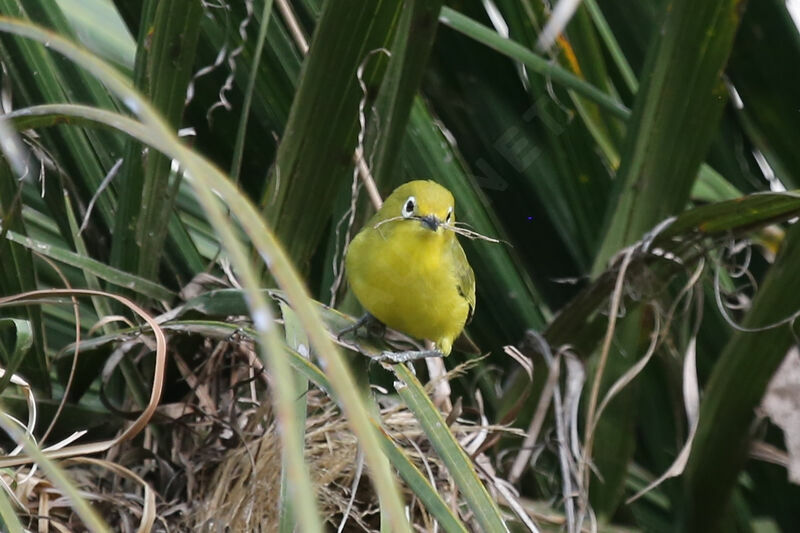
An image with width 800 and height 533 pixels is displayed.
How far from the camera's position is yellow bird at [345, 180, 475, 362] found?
1910 millimetres

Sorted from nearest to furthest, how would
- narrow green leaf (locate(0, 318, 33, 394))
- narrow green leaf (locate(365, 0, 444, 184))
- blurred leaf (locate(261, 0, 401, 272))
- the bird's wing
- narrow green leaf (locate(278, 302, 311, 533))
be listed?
1. narrow green leaf (locate(278, 302, 311, 533))
2. narrow green leaf (locate(0, 318, 33, 394))
3. blurred leaf (locate(261, 0, 401, 272))
4. narrow green leaf (locate(365, 0, 444, 184))
5. the bird's wing

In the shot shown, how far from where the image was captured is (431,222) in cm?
193

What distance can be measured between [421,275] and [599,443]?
1.66ft

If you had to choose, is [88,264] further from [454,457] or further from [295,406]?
[454,457]

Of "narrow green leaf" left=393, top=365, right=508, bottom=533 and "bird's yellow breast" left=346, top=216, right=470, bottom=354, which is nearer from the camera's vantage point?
"narrow green leaf" left=393, top=365, right=508, bottom=533

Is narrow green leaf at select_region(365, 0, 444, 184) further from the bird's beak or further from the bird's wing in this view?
the bird's wing

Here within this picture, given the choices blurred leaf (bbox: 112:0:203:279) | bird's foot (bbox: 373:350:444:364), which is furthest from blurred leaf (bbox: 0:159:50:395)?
bird's foot (bbox: 373:350:444:364)

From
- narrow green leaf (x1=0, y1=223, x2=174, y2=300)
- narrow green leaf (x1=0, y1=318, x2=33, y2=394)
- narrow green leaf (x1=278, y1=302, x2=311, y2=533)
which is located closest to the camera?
narrow green leaf (x1=278, y1=302, x2=311, y2=533)

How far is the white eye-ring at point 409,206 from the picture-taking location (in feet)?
6.39

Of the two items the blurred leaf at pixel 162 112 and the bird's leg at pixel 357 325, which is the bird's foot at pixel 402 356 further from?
the blurred leaf at pixel 162 112

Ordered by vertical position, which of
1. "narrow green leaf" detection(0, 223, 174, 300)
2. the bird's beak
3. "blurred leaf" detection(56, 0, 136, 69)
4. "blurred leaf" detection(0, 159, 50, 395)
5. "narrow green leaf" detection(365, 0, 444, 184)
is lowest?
"blurred leaf" detection(0, 159, 50, 395)

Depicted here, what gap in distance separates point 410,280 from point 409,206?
0.16 meters

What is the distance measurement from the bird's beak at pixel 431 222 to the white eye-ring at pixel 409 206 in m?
0.03

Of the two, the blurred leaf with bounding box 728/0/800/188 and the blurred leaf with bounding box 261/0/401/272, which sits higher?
the blurred leaf with bounding box 728/0/800/188
